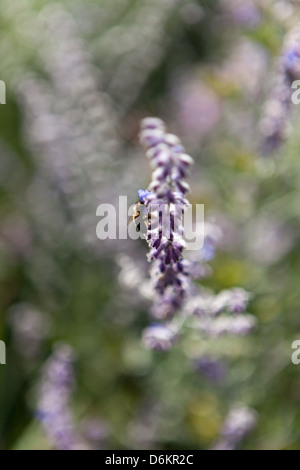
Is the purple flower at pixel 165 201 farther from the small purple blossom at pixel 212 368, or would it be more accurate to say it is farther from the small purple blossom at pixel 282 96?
the small purple blossom at pixel 212 368

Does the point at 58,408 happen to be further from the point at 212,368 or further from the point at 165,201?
the point at 165,201

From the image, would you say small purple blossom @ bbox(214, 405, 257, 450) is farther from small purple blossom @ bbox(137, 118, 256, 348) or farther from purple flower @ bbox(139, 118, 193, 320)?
purple flower @ bbox(139, 118, 193, 320)

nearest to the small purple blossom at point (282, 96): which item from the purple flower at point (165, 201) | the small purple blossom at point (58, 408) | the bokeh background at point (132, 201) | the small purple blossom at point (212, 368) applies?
the bokeh background at point (132, 201)

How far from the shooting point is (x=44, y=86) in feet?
8.52

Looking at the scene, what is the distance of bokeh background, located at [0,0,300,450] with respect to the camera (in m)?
1.92

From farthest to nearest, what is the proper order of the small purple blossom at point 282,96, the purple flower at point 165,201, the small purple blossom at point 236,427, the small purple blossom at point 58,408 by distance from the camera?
the small purple blossom at point 58,408 < the small purple blossom at point 236,427 < the small purple blossom at point 282,96 < the purple flower at point 165,201

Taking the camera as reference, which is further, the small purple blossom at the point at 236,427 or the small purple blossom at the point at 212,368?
the small purple blossom at the point at 212,368

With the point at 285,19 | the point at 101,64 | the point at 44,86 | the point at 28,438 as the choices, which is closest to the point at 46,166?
the point at 44,86

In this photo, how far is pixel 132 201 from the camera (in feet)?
7.99

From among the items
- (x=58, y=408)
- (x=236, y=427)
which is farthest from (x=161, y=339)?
(x=58, y=408)

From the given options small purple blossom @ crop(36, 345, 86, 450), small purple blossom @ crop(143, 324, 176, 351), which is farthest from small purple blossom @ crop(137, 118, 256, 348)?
small purple blossom @ crop(36, 345, 86, 450)

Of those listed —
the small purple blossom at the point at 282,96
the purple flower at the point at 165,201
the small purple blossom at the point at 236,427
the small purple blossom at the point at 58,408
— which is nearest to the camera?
the purple flower at the point at 165,201

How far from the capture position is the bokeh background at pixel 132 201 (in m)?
1.92
